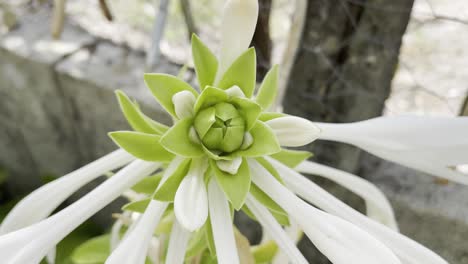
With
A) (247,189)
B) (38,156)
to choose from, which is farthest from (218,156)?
(38,156)

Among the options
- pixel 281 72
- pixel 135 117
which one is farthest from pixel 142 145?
pixel 281 72

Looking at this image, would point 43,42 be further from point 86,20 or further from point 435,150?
point 435,150

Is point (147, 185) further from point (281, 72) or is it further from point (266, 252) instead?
point (281, 72)

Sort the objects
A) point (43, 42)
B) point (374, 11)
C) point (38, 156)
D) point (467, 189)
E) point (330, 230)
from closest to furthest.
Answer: point (330, 230), point (374, 11), point (467, 189), point (43, 42), point (38, 156)

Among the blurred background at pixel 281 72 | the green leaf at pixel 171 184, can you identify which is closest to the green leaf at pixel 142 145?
the green leaf at pixel 171 184

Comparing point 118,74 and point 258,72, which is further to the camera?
point 118,74

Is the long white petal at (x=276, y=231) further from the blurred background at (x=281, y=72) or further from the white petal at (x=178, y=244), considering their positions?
the blurred background at (x=281, y=72)

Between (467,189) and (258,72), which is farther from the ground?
(258,72)

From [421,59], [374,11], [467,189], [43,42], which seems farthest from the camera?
[43,42]
